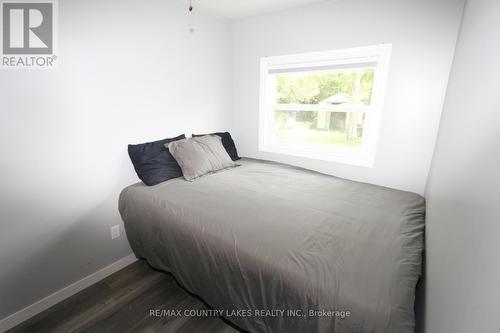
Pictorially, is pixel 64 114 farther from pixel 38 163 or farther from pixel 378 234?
pixel 378 234

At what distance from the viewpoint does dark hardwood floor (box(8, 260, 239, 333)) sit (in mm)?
1502

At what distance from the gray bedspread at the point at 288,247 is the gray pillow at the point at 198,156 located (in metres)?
0.13

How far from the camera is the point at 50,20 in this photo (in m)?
1.53

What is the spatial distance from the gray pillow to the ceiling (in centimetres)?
132

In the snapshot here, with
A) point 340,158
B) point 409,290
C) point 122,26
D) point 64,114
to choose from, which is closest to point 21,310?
point 64,114

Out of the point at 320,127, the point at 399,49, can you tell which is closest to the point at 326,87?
the point at 320,127

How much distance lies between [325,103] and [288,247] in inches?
70.5

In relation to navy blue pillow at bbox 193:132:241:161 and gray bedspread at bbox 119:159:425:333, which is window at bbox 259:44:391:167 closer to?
navy blue pillow at bbox 193:132:241:161

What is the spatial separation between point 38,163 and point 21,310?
992mm

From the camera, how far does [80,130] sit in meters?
1.73

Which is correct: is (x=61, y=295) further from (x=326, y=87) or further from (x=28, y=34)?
(x=326, y=87)

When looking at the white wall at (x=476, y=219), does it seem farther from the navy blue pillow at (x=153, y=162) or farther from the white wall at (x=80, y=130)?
the white wall at (x=80, y=130)

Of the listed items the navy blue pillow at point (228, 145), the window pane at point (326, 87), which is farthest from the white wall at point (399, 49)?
the navy blue pillow at point (228, 145)

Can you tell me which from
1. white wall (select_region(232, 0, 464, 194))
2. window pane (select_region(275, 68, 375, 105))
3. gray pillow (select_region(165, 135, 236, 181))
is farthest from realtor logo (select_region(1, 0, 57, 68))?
window pane (select_region(275, 68, 375, 105))
